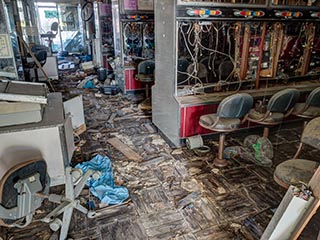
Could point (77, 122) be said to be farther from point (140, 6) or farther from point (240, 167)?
point (140, 6)

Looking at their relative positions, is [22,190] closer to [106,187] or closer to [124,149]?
[106,187]

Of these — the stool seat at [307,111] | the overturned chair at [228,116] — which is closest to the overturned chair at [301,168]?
the overturned chair at [228,116]

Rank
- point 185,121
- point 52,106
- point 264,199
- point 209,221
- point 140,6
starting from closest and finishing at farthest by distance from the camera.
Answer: point 209,221
point 264,199
point 52,106
point 185,121
point 140,6

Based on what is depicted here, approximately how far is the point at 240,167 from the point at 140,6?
3.84m

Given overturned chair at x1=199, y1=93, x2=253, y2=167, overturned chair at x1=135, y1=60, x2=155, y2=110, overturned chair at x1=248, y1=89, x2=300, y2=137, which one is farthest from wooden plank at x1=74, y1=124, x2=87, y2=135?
overturned chair at x1=248, y1=89, x2=300, y2=137

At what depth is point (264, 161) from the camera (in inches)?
113

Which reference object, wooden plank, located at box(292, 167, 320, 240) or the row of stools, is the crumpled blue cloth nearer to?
the row of stools

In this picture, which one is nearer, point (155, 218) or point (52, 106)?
point (155, 218)

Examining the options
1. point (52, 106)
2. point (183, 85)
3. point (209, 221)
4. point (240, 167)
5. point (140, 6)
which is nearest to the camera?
point (209, 221)

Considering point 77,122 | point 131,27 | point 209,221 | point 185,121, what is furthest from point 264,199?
point 131,27

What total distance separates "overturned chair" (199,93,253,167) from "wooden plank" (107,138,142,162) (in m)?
0.89

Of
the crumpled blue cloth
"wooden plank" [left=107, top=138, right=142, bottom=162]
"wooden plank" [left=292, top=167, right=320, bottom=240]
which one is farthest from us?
"wooden plank" [left=107, top=138, right=142, bottom=162]

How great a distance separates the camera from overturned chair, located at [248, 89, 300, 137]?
105 inches

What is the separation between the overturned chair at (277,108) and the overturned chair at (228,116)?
0.60ft
